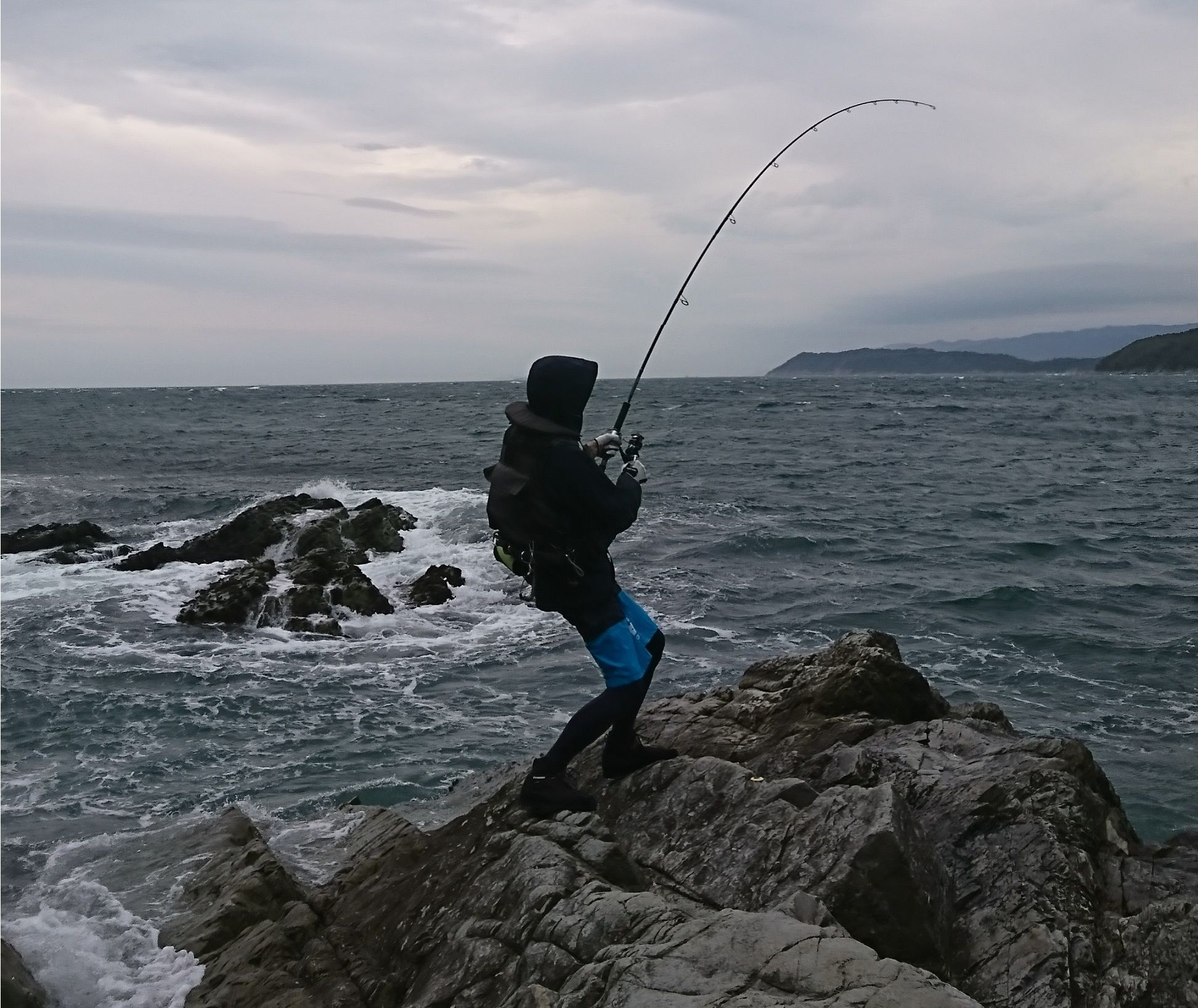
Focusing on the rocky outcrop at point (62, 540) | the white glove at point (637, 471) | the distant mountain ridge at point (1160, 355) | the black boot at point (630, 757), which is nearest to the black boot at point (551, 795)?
the black boot at point (630, 757)

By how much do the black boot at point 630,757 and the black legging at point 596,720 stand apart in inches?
8.0

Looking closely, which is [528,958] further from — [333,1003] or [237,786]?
[237,786]

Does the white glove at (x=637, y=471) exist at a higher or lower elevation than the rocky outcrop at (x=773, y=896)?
higher

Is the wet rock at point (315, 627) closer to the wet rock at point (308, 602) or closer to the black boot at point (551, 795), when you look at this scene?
the wet rock at point (308, 602)

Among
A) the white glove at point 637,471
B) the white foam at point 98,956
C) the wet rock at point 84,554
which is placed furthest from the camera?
the wet rock at point 84,554

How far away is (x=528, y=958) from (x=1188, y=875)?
9.51 ft

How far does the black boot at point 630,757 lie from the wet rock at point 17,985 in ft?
10.6

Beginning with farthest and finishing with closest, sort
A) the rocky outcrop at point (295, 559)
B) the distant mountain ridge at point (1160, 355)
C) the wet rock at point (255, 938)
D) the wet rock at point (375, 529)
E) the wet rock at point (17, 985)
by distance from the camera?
the distant mountain ridge at point (1160, 355) < the wet rock at point (375, 529) < the rocky outcrop at point (295, 559) < the wet rock at point (17, 985) < the wet rock at point (255, 938)

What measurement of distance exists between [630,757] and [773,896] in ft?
3.95

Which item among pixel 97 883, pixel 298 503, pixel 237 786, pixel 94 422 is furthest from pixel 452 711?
pixel 94 422

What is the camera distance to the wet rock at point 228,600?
49.6 ft

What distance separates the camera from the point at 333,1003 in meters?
4.53

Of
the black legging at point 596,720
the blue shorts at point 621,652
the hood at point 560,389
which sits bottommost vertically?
the black legging at point 596,720

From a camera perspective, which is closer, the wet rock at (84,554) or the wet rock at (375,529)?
the wet rock at (84,554)
